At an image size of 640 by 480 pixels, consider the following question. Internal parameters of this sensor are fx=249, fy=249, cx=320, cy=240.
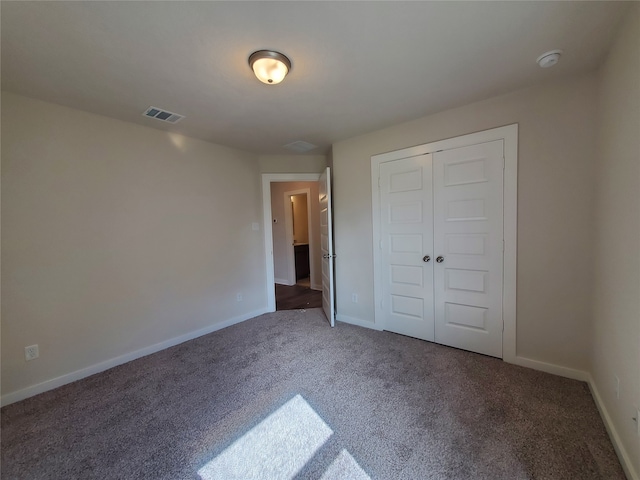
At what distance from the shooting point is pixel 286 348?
266 cm

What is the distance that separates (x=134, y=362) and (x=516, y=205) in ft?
12.7

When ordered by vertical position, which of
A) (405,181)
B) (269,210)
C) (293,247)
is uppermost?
(405,181)

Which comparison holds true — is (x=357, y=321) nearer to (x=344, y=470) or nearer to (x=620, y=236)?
(x=344, y=470)

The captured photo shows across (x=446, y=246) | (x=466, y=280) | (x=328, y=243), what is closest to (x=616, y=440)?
(x=466, y=280)

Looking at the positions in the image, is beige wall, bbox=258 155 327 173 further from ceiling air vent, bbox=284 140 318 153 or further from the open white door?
the open white door

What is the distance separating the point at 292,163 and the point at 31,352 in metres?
3.33

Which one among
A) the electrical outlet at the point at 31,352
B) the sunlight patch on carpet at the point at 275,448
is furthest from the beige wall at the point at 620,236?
the electrical outlet at the point at 31,352

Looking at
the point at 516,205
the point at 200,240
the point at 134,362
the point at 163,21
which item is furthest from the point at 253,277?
the point at 516,205

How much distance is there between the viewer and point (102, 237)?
2350 mm

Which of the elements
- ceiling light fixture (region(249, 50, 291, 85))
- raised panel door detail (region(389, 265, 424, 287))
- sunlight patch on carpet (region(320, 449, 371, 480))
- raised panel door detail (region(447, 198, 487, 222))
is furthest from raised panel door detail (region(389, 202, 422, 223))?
sunlight patch on carpet (region(320, 449, 371, 480))

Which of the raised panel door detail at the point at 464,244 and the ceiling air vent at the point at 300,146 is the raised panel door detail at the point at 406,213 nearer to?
the raised panel door detail at the point at 464,244

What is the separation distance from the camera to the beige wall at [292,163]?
3.73 meters

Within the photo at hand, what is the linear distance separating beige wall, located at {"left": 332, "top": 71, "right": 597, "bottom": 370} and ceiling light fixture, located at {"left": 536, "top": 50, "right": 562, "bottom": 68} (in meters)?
0.35

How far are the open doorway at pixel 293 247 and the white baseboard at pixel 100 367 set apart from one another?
59.9 inches
